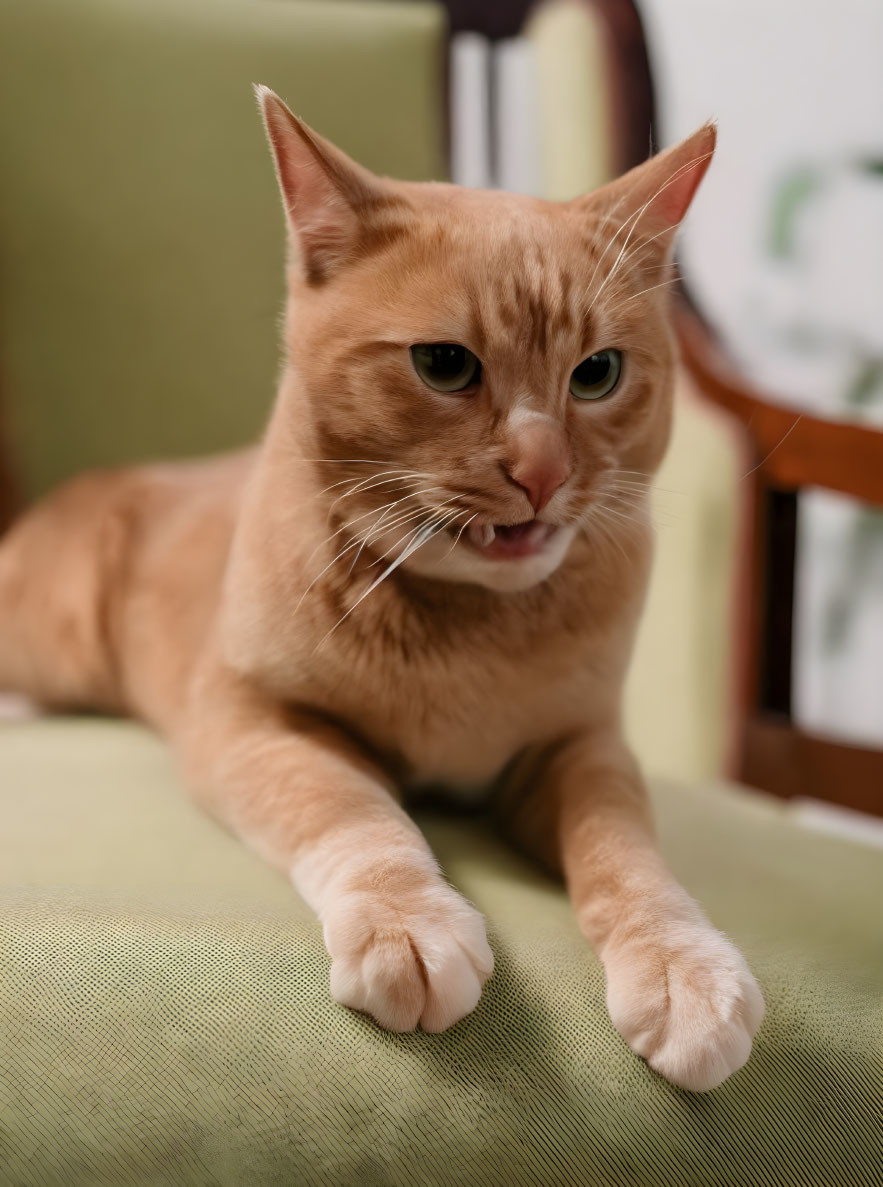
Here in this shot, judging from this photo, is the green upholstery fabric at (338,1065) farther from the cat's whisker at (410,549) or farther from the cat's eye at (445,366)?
the cat's eye at (445,366)

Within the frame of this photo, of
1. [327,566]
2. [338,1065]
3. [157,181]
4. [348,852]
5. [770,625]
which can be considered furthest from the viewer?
[157,181]

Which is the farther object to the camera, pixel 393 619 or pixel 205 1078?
pixel 393 619

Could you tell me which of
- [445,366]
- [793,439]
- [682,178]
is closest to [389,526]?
[445,366]

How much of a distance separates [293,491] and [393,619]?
134 mm

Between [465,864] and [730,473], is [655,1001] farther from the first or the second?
→ [730,473]

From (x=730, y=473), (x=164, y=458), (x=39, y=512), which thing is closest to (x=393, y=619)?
(x=730, y=473)

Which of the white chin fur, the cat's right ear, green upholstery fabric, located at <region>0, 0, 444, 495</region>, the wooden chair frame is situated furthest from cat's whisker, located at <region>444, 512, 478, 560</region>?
green upholstery fabric, located at <region>0, 0, 444, 495</region>

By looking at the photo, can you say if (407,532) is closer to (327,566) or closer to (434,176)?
(327,566)

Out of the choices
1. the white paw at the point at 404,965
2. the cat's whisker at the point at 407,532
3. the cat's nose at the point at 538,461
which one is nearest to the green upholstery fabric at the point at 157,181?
the cat's whisker at the point at 407,532

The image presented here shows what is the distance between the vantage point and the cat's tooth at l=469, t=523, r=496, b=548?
31.3 inches

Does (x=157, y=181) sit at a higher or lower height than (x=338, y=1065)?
higher

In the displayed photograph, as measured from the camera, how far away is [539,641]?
2.96ft

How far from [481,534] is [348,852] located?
24 centimetres

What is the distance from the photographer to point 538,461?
2.43 feet
